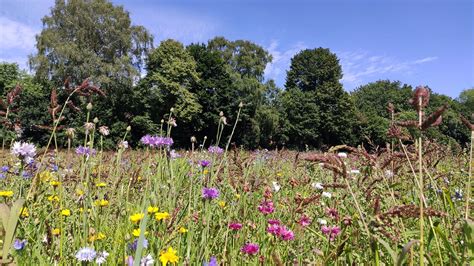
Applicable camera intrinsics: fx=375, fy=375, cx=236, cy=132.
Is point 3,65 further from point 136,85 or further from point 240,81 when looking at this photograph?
point 240,81

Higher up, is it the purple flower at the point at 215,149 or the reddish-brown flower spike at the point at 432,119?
the reddish-brown flower spike at the point at 432,119

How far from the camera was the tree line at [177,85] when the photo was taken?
23.5 m

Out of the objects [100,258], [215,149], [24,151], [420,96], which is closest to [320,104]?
[215,149]

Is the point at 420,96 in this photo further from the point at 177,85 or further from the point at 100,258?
the point at 177,85

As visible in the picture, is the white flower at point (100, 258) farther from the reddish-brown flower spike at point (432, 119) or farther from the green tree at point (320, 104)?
the green tree at point (320, 104)

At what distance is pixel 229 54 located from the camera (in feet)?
107

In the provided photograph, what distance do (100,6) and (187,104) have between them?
8.51m

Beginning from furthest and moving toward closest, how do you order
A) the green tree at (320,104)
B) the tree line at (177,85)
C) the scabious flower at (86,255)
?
the green tree at (320,104) → the tree line at (177,85) → the scabious flower at (86,255)

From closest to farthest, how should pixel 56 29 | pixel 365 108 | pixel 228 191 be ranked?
pixel 228 191 → pixel 56 29 → pixel 365 108

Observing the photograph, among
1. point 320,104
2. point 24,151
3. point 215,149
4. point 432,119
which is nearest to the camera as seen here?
point 432,119

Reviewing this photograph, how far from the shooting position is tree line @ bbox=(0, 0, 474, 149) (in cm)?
2355

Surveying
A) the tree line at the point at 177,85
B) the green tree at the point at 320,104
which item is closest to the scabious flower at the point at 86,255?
the tree line at the point at 177,85

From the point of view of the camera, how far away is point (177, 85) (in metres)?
26.6

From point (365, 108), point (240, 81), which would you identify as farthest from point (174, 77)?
point (365, 108)
